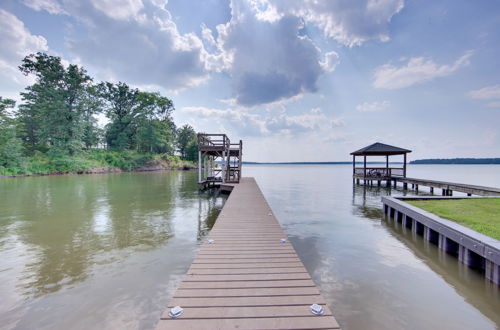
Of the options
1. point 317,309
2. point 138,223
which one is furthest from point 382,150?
point 317,309

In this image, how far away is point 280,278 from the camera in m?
3.12

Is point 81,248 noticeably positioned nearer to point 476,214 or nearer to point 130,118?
point 476,214

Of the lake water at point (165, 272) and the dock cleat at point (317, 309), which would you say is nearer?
the dock cleat at point (317, 309)

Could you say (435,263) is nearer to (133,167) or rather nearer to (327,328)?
(327,328)

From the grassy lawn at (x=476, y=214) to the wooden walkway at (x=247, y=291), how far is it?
16.1 feet

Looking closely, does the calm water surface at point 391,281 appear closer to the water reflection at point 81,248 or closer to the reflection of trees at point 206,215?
the reflection of trees at point 206,215

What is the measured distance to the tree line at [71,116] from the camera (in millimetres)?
29580

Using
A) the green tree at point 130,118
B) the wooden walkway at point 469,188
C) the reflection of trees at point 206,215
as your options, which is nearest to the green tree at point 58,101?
the green tree at point 130,118

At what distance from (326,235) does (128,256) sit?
6.02 meters

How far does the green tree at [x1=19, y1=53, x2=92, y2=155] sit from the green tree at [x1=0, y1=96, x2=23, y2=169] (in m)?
4.96

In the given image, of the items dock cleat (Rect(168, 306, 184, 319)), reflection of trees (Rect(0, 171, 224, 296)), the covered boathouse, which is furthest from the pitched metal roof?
dock cleat (Rect(168, 306, 184, 319))

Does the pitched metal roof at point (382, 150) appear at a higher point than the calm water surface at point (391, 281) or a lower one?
A: higher

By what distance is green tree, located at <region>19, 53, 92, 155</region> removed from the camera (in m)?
31.9

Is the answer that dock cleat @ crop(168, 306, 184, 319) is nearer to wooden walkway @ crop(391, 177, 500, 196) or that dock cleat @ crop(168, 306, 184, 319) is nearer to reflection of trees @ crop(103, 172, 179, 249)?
reflection of trees @ crop(103, 172, 179, 249)
